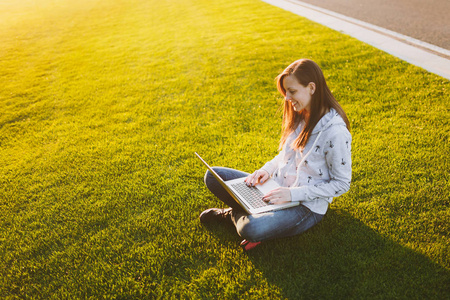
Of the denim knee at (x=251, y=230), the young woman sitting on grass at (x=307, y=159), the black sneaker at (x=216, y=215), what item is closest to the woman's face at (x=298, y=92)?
the young woman sitting on grass at (x=307, y=159)

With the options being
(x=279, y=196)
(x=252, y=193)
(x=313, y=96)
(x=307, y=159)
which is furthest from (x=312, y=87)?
(x=252, y=193)

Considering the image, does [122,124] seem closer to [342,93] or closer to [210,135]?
[210,135]

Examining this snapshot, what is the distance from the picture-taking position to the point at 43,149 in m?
5.03

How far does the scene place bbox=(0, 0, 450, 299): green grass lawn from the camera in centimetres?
278

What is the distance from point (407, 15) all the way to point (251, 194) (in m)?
9.59

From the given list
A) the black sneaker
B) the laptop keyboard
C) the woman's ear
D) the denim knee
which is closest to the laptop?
the laptop keyboard

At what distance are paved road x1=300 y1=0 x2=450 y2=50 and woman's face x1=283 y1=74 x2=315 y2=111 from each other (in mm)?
6160

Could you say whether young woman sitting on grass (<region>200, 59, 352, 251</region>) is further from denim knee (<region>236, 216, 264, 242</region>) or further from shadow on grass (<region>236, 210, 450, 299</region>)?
shadow on grass (<region>236, 210, 450, 299</region>)

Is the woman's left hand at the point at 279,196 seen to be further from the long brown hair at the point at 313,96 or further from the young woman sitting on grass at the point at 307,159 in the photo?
the long brown hair at the point at 313,96

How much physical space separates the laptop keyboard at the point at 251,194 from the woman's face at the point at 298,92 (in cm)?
89

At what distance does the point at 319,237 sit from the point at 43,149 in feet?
14.5

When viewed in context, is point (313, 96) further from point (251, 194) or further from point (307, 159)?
point (251, 194)

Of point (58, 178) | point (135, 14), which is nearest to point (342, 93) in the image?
point (58, 178)

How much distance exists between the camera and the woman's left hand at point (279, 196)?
105 inches
